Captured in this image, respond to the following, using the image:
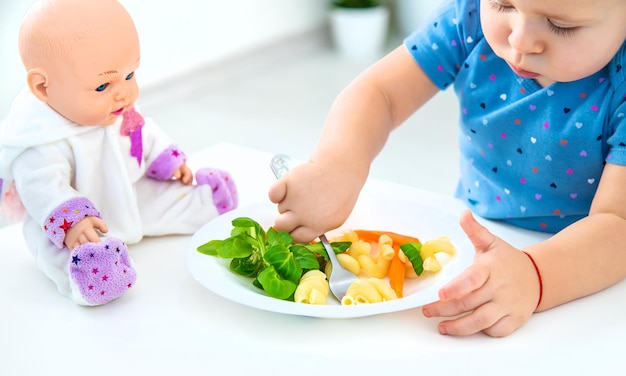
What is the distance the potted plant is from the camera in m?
2.92

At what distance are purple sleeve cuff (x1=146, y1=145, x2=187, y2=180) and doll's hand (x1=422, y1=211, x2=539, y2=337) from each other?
1.08 feet

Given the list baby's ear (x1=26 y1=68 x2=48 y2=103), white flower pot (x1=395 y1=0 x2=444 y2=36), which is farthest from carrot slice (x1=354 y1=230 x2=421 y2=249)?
white flower pot (x1=395 y1=0 x2=444 y2=36)

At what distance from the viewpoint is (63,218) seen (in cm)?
79

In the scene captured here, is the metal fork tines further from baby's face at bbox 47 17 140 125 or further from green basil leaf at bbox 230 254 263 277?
baby's face at bbox 47 17 140 125

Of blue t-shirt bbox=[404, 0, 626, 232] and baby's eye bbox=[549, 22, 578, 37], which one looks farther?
blue t-shirt bbox=[404, 0, 626, 232]

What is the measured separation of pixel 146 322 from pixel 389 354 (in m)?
0.22

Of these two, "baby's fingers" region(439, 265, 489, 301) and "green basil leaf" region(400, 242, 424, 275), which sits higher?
"baby's fingers" region(439, 265, 489, 301)

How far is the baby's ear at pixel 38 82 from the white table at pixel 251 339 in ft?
0.61

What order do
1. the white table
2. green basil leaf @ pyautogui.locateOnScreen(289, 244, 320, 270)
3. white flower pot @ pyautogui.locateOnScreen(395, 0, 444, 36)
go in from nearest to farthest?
the white table, green basil leaf @ pyautogui.locateOnScreen(289, 244, 320, 270), white flower pot @ pyautogui.locateOnScreen(395, 0, 444, 36)

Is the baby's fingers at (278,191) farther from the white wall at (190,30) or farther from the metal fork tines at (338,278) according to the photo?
Result: the white wall at (190,30)

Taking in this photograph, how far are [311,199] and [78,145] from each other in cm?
23

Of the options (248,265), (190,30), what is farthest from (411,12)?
(248,265)

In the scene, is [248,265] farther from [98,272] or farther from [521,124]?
[521,124]

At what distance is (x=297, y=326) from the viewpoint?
767 mm
